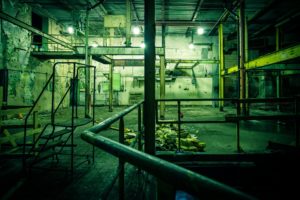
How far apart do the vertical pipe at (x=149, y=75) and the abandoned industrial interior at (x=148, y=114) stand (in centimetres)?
2

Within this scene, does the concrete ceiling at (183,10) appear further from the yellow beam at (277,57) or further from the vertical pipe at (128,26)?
the yellow beam at (277,57)

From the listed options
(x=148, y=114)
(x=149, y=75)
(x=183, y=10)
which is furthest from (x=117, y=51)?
(x=183, y=10)

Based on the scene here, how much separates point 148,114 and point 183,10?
45.7 ft

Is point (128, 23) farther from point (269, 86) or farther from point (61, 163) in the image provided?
point (269, 86)

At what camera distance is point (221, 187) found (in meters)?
0.61

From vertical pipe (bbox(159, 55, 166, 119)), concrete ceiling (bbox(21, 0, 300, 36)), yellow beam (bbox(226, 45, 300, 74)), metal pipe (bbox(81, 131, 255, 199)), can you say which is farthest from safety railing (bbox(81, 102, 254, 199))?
concrete ceiling (bbox(21, 0, 300, 36))

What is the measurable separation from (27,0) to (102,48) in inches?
269

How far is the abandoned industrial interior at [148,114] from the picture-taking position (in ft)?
9.68

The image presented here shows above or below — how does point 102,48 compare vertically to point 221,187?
above

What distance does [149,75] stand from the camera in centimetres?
348

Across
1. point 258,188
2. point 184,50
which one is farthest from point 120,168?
point 184,50

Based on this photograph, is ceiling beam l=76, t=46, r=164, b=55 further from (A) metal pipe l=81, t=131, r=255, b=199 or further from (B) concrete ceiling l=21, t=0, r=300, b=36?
(A) metal pipe l=81, t=131, r=255, b=199

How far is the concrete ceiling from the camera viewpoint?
1327 cm

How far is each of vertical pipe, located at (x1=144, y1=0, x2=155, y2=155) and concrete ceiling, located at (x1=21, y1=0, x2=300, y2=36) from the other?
10289 mm
